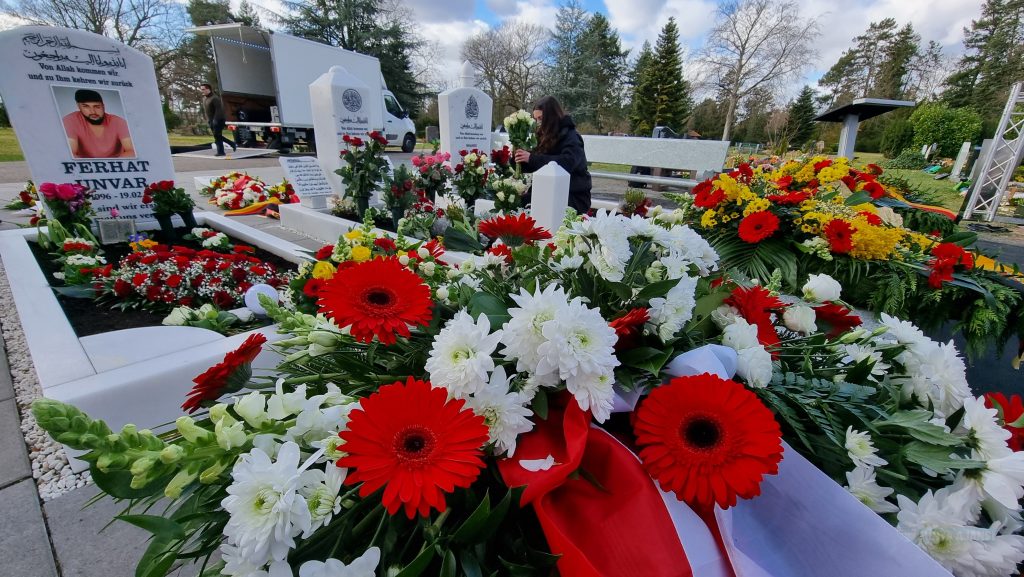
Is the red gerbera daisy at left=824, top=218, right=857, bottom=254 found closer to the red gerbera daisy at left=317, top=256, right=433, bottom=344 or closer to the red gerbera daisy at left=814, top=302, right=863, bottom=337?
the red gerbera daisy at left=814, top=302, right=863, bottom=337

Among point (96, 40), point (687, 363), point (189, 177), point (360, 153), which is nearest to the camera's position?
point (687, 363)

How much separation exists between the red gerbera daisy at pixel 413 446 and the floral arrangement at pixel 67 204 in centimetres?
452

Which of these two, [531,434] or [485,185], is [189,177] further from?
[531,434]

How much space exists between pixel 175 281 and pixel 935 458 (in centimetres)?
343

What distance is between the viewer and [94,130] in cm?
379

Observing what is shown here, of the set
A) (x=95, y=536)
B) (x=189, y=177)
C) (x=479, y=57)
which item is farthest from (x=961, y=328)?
(x=479, y=57)

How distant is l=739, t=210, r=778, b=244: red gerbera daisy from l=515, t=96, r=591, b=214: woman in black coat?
206 centimetres

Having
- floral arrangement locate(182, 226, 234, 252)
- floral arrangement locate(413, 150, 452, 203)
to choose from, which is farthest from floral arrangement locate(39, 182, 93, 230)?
floral arrangement locate(413, 150, 452, 203)

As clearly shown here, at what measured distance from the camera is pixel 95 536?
1.49m

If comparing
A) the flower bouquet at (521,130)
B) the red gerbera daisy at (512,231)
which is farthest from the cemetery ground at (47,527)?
the flower bouquet at (521,130)

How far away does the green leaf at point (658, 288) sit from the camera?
2.53 feet

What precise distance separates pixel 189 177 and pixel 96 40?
25.9 ft

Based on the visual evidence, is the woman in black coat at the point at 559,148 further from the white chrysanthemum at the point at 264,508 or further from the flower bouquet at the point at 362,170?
the white chrysanthemum at the point at 264,508

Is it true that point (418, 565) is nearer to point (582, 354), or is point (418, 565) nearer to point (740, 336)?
point (582, 354)
